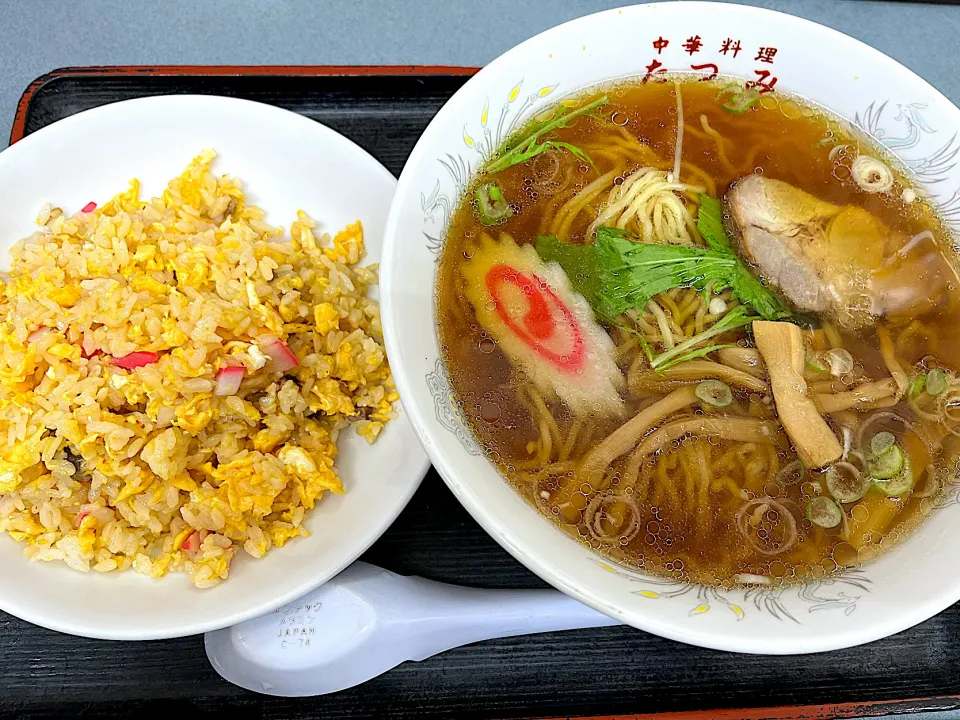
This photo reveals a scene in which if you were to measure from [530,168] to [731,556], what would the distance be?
2.67 ft

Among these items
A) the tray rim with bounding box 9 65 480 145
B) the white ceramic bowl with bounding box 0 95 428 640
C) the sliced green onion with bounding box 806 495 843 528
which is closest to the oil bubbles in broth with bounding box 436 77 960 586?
the sliced green onion with bounding box 806 495 843 528

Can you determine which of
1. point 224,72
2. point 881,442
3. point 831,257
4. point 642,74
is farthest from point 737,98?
point 224,72

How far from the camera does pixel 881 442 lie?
1.19 metres

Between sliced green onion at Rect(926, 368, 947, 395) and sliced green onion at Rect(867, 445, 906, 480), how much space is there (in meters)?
0.15

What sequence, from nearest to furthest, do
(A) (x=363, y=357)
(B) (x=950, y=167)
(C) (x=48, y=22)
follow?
(B) (x=950, y=167) < (A) (x=363, y=357) < (C) (x=48, y=22)

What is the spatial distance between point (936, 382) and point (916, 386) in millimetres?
37

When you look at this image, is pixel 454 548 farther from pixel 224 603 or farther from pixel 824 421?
pixel 824 421

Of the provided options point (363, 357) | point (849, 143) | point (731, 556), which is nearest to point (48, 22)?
point (363, 357)

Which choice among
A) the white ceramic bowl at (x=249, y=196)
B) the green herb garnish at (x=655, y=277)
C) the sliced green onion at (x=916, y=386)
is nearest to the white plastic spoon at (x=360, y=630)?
the white ceramic bowl at (x=249, y=196)

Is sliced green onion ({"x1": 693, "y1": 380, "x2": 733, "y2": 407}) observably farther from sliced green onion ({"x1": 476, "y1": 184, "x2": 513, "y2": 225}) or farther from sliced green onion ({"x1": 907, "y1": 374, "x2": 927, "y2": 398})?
sliced green onion ({"x1": 476, "y1": 184, "x2": 513, "y2": 225})

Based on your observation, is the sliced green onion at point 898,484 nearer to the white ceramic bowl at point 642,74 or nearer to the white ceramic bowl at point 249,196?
the white ceramic bowl at point 642,74

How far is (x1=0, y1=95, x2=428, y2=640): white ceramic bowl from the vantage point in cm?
131

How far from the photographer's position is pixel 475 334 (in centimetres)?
122

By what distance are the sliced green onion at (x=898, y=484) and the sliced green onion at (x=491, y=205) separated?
0.84m
